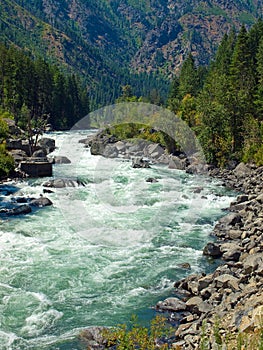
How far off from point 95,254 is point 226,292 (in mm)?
7528

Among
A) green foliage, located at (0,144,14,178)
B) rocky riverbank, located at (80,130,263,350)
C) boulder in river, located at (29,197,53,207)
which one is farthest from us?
green foliage, located at (0,144,14,178)

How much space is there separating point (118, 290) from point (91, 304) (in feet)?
5.03

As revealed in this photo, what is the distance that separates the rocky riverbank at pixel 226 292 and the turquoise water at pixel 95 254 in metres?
0.94

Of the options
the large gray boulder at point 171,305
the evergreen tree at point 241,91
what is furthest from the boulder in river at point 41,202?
the evergreen tree at point 241,91

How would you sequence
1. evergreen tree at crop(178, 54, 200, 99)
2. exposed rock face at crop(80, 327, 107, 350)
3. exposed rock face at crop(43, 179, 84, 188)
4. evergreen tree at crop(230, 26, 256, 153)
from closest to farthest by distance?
exposed rock face at crop(80, 327, 107, 350)
exposed rock face at crop(43, 179, 84, 188)
evergreen tree at crop(230, 26, 256, 153)
evergreen tree at crop(178, 54, 200, 99)

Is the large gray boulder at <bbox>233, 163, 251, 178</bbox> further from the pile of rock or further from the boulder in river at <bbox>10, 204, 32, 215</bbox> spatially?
the boulder in river at <bbox>10, 204, 32, 215</bbox>

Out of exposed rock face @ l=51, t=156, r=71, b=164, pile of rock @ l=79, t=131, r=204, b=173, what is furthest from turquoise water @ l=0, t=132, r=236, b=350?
exposed rock face @ l=51, t=156, r=71, b=164

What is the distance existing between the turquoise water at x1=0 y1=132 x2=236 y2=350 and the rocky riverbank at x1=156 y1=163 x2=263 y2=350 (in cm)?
94

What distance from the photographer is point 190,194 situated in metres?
33.5

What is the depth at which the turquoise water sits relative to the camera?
14641 millimetres

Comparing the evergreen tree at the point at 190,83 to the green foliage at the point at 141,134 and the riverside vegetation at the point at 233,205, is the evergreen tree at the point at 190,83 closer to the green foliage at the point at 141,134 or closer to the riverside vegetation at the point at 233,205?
the riverside vegetation at the point at 233,205

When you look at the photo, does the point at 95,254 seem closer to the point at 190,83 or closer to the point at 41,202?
the point at 41,202

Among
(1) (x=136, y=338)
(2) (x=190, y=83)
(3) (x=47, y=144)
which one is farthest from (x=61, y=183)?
(2) (x=190, y=83)

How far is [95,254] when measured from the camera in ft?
67.2
